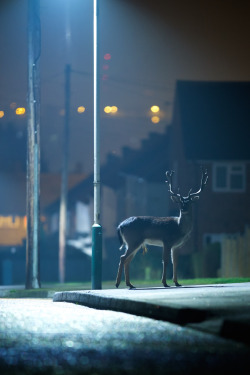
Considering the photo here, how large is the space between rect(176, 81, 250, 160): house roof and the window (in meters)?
0.48

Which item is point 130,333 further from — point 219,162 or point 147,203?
point 147,203

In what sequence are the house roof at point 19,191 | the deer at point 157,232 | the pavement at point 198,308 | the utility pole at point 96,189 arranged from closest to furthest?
1. the pavement at point 198,308
2. the deer at point 157,232
3. the utility pole at point 96,189
4. the house roof at point 19,191

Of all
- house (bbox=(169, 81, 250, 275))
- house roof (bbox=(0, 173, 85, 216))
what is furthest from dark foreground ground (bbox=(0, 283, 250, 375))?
house roof (bbox=(0, 173, 85, 216))

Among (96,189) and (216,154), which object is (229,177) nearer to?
(216,154)

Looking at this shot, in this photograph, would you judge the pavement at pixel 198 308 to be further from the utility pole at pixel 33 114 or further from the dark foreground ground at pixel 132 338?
the utility pole at pixel 33 114

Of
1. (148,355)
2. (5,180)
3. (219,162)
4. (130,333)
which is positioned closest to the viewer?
(148,355)

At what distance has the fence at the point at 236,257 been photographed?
3136cm

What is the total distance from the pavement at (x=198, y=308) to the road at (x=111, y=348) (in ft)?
0.54

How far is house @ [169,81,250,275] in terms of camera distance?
45097 mm

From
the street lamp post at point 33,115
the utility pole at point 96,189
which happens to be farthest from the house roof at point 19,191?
the utility pole at point 96,189

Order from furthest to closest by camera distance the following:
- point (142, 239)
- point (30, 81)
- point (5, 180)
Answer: point (5, 180) < point (30, 81) < point (142, 239)

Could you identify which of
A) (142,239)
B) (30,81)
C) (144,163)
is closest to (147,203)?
(144,163)

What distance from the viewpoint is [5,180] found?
104 metres

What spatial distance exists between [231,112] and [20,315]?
123ft
